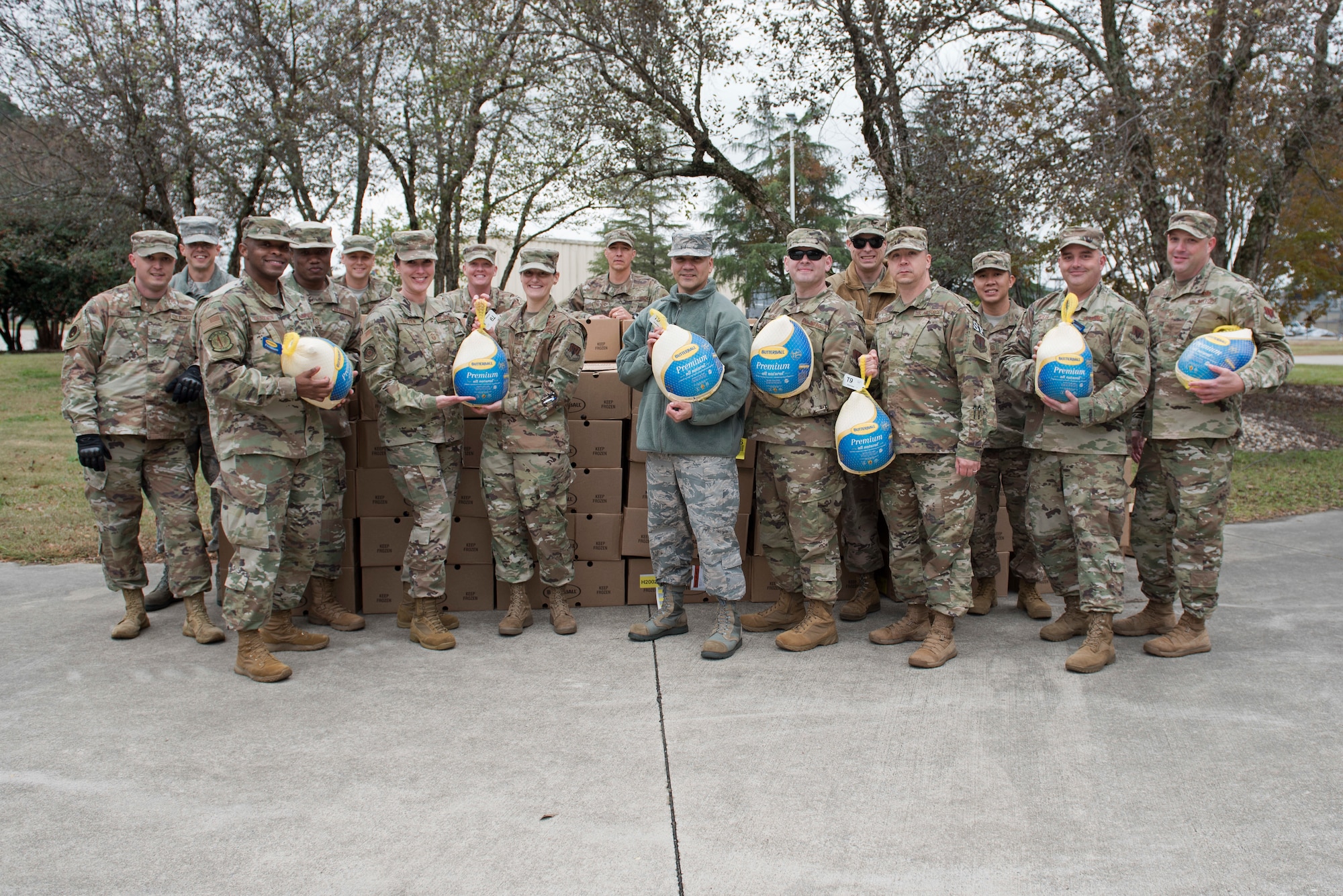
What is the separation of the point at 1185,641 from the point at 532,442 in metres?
3.49

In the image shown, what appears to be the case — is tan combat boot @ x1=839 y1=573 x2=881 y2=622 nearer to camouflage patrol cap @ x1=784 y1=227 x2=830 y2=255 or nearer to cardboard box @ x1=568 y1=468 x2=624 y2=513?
cardboard box @ x1=568 y1=468 x2=624 y2=513

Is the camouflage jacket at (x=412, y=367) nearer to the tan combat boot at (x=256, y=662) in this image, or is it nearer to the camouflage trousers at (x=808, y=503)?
the tan combat boot at (x=256, y=662)

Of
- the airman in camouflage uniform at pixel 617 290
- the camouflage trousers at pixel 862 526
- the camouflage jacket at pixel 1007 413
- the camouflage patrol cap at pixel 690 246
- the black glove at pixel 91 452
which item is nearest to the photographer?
the camouflage patrol cap at pixel 690 246

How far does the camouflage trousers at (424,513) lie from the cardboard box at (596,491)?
2.94 ft

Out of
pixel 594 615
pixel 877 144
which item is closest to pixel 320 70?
pixel 877 144

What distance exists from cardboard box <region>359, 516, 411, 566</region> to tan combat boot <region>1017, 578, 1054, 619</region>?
3.65 meters

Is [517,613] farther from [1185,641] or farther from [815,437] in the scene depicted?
[1185,641]

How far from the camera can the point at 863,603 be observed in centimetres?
529

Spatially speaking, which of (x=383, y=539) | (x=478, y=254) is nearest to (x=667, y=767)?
(x=383, y=539)

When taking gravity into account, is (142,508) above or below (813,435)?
below

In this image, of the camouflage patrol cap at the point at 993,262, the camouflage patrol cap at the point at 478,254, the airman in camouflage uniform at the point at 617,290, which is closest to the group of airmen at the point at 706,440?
the camouflage patrol cap at the point at 993,262

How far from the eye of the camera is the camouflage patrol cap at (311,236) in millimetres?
4605

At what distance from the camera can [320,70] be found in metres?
13.9

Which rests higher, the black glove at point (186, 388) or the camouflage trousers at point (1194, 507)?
the black glove at point (186, 388)
